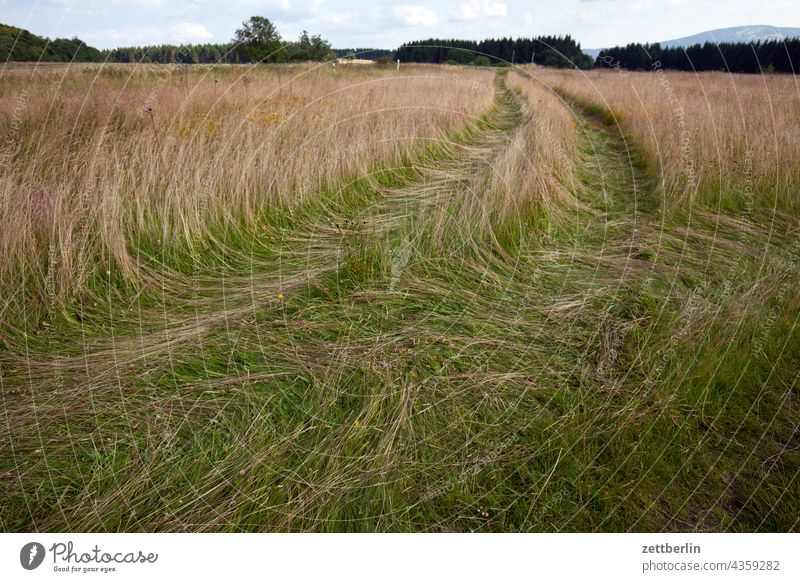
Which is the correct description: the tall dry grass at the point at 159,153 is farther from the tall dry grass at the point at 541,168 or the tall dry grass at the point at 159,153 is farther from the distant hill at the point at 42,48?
the tall dry grass at the point at 541,168

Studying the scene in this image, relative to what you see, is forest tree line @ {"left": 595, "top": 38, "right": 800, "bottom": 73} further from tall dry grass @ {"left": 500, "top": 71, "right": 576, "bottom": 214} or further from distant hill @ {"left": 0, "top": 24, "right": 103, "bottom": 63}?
distant hill @ {"left": 0, "top": 24, "right": 103, "bottom": 63}

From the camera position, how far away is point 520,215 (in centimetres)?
411

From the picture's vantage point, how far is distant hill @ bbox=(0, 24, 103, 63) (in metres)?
3.88

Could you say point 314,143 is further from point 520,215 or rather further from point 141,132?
point 520,215

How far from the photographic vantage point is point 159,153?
4.36 metres

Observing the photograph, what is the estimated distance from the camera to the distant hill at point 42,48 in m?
3.88

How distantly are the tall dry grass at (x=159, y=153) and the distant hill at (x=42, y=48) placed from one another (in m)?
0.31

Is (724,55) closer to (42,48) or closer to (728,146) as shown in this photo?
(728,146)

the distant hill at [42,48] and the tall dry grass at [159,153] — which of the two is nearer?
the tall dry grass at [159,153]
